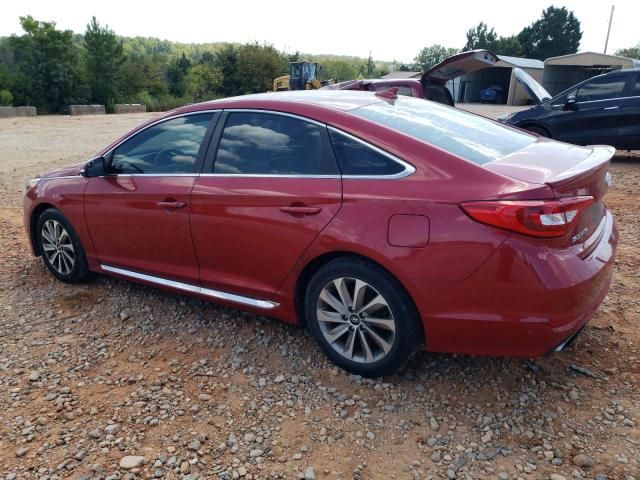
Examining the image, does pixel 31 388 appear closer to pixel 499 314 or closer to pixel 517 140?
pixel 499 314

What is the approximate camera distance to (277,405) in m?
2.84

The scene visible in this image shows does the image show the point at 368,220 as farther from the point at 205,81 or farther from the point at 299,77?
the point at 205,81

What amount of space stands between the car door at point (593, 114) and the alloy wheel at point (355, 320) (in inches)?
324

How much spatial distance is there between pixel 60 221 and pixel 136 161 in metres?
1.08

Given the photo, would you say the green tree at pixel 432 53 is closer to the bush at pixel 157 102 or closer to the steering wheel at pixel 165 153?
the bush at pixel 157 102

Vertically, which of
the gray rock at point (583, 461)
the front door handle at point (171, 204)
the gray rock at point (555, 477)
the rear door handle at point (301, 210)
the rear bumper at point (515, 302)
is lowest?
the gray rock at point (555, 477)

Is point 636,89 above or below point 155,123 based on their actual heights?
above

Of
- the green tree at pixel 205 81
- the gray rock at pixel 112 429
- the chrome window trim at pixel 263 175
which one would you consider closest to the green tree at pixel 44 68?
the green tree at pixel 205 81

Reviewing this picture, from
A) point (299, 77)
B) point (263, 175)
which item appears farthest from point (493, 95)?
point (263, 175)

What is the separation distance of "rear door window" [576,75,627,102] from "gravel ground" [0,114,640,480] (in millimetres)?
6605

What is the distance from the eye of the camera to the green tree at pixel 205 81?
154ft

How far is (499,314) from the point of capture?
2.48 metres

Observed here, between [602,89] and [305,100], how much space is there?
8228 millimetres

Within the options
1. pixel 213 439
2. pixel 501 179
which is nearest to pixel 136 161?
pixel 213 439
